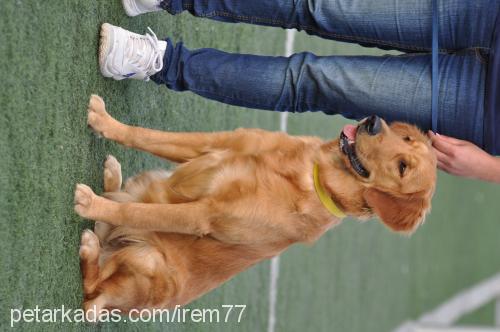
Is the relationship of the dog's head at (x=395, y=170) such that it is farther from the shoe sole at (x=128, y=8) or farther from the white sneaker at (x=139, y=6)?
the shoe sole at (x=128, y=8)

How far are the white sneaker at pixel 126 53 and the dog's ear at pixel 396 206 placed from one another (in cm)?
121

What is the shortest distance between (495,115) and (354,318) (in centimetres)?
545

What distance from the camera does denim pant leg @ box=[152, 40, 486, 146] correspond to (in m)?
2.76

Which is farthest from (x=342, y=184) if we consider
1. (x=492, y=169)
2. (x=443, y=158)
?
(x=492, y=169)

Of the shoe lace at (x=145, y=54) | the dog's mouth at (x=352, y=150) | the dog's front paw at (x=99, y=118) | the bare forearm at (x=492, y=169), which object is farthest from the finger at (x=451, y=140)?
the dog's front paw at (x=99, y=118)

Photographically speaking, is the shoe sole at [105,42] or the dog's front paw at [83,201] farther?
the shoe sole at [105,42]

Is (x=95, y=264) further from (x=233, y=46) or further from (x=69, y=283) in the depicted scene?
(x=233, y=46)

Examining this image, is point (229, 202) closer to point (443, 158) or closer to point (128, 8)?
point (443, 158)

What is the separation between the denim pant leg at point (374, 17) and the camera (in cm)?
266

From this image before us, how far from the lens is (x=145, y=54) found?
3.14 meters

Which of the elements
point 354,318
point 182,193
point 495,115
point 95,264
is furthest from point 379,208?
point 354,318

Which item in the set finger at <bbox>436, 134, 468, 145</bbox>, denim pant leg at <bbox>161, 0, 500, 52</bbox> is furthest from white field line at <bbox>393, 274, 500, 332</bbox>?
denim pant leg at <bbox>161, 0, 500, 52</bbox>

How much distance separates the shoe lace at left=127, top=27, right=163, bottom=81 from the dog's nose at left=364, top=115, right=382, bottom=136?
1067 mm

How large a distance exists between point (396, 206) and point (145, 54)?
1.37 metres
